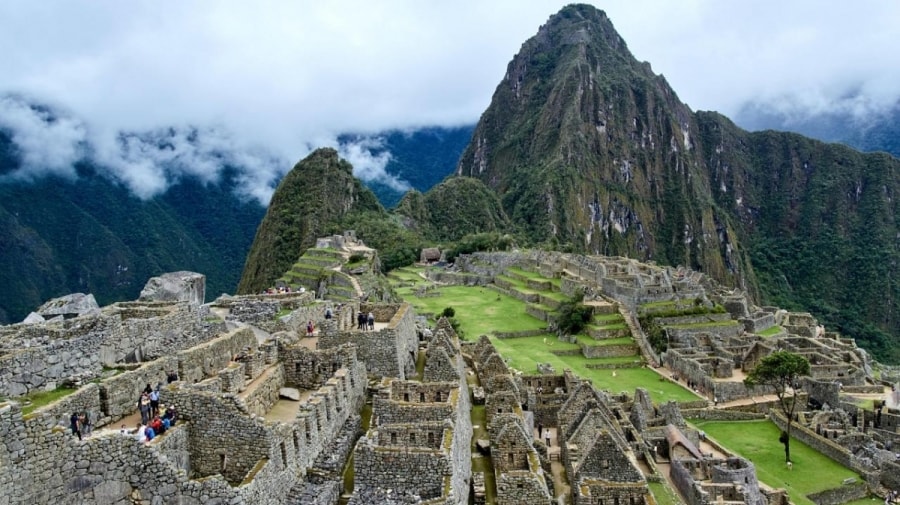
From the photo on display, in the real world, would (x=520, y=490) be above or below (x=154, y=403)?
below

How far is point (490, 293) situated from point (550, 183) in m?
122

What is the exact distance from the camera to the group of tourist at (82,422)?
9143mm

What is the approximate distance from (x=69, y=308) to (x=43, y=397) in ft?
31.6

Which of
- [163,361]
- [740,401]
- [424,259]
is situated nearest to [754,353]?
[740,401]

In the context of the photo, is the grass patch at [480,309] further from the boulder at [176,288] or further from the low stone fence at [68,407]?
the low stone fence at [68,407]

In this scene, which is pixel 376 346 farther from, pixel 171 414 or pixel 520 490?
pixel 171 414

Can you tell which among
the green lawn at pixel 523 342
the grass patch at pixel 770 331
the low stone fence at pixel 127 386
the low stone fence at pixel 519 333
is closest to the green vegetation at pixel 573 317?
the green lawn at pixel 523 342

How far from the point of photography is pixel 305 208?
113 meters

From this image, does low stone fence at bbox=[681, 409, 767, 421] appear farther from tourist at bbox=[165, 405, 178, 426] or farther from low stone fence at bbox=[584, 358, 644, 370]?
tourist at bbox=[165, 405, 178, 426]

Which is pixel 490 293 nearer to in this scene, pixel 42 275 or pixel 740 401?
pixel 740 401

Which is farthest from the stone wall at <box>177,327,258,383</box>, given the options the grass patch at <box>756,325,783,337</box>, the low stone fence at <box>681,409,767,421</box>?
the grass patch at <box>756,325,783,337</box>

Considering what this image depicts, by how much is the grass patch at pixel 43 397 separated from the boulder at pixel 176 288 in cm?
1059

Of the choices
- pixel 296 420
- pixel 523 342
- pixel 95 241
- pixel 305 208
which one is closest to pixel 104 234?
pixel 95 241

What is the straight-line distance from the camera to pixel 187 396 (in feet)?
33.9
